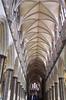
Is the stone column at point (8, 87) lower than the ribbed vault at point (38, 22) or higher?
lower

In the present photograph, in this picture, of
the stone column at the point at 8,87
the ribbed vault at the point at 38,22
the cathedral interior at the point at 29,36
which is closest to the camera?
the cathedral interior at the point at 29,36

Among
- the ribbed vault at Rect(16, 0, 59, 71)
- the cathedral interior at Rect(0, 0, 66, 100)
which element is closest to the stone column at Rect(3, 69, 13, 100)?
the cathedral interior at Rect(0, 0, 66, 100)

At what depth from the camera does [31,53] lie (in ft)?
82.9

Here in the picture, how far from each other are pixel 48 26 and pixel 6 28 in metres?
8.44

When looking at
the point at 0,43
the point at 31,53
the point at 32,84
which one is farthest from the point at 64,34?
the point at 32,84

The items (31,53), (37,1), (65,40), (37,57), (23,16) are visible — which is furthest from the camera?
(37,57)

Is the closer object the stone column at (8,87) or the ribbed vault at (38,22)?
the stone column at (8,87)

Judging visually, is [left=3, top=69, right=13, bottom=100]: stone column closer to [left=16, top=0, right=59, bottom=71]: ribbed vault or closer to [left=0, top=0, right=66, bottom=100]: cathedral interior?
[left=0, top=0, right=66, bottom=100]: cathedral interior

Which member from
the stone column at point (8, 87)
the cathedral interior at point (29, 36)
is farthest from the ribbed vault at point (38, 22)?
the stone column at point (8, 87)

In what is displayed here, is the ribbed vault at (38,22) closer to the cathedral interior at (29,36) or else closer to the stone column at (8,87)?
the cathedral interior at (29,36)

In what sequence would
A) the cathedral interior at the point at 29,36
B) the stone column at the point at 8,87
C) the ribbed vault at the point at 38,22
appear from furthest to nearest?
the ribbed vault at the point at 38,22 < the stone column at the point at 8,87 < the cathedral interior at the point at 29,36

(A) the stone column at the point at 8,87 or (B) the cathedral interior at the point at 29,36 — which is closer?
(B) the cathedral interior at the point at 29,36

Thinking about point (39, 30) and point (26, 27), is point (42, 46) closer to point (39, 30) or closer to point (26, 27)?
point (39, 30)

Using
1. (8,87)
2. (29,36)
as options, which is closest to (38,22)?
(29,36)
